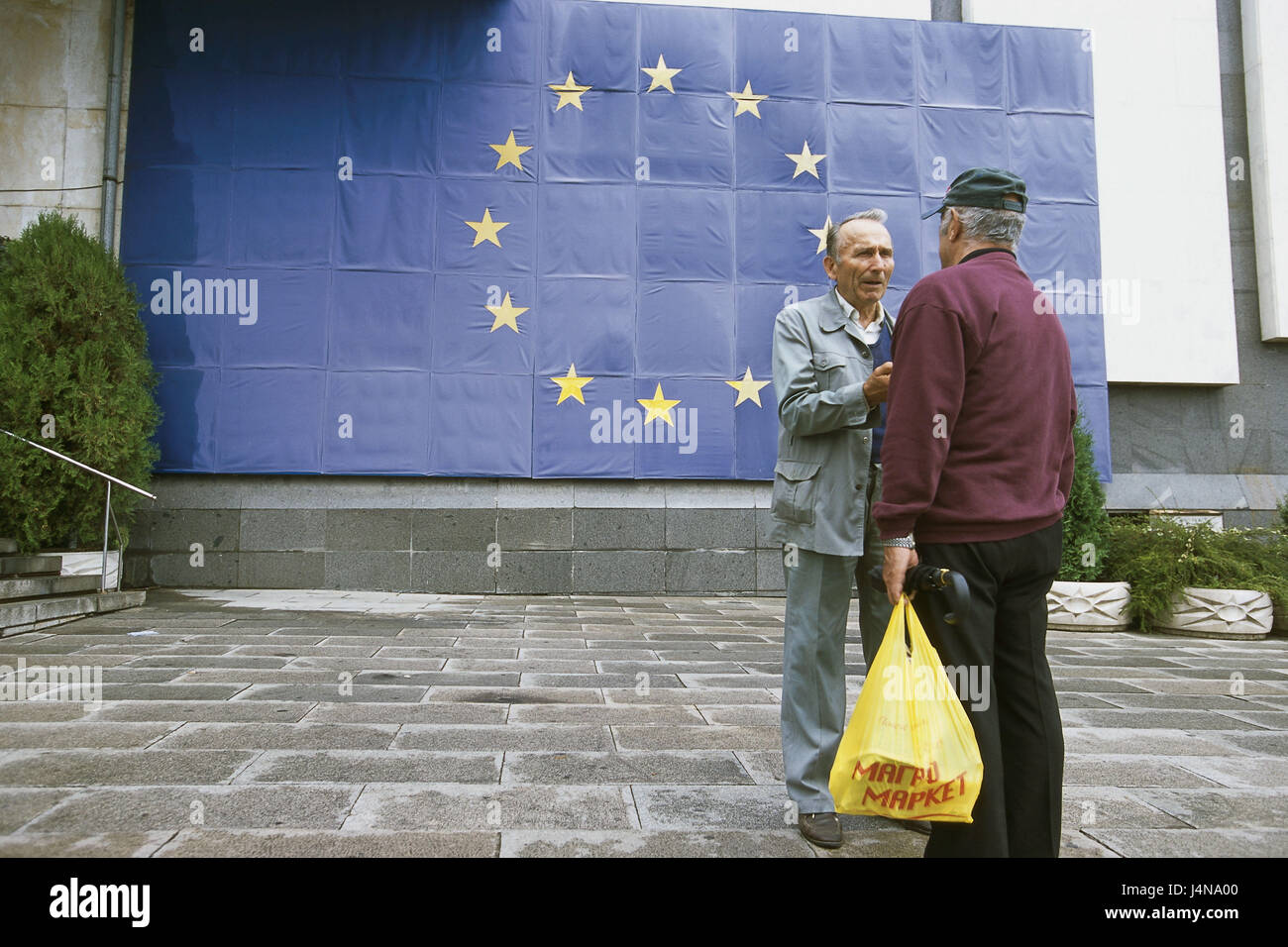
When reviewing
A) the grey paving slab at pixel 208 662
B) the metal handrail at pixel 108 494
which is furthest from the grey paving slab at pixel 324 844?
the metal handrail at pixel 108 494

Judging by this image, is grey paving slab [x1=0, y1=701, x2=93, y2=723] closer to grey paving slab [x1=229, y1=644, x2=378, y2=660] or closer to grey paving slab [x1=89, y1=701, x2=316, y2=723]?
grey paving slab [x1=89, y1=701, x2=316, y2=723]

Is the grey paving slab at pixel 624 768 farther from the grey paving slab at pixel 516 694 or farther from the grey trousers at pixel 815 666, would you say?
the grey paving slab at pixel 516 694

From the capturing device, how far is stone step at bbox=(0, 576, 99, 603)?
6594 mm

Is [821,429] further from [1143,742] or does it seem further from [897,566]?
[1143,742]

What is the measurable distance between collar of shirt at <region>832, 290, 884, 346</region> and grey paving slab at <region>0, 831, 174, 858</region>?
273cm

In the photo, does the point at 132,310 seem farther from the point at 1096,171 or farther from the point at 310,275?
the point at 1096,171

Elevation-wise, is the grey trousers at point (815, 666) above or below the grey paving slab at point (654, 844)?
above

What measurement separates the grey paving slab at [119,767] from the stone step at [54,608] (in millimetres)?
3613

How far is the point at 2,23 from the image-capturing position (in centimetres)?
959

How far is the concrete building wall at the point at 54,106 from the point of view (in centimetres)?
940

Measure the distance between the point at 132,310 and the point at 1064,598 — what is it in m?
9.30

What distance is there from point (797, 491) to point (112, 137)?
9.79m

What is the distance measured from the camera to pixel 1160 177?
34.5 feet

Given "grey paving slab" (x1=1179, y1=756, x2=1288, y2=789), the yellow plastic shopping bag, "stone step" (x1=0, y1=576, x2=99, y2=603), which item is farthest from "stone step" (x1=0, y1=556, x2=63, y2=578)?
"grey paving slab" (x1=1179, y1=756, x2=1288, y2=789)
